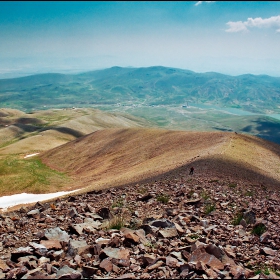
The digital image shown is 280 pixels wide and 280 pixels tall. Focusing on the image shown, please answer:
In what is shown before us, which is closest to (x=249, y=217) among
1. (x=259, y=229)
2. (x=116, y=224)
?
(x=259, y=229)

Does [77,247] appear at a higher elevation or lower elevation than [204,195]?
higher

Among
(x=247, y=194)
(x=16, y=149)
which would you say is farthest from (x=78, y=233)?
(x=16, y=149)

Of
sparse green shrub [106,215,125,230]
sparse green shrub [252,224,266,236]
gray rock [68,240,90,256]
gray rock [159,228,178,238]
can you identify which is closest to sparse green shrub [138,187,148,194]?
sparse green shrub [106,215,125,230]

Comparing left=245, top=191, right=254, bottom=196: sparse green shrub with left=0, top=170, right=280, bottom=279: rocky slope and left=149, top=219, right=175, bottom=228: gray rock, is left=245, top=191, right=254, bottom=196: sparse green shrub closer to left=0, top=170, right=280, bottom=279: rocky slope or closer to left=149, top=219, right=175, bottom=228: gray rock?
left=0, top=170, right=280, bottom=279: rocky slope

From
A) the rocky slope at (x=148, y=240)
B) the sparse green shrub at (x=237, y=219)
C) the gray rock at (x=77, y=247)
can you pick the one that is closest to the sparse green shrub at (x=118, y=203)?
the rocky slope at (x=148, y=240)

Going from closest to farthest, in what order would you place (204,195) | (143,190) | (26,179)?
(204,195) → (143,190) → (26,179)

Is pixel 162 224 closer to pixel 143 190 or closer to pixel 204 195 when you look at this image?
pixel 204 195
